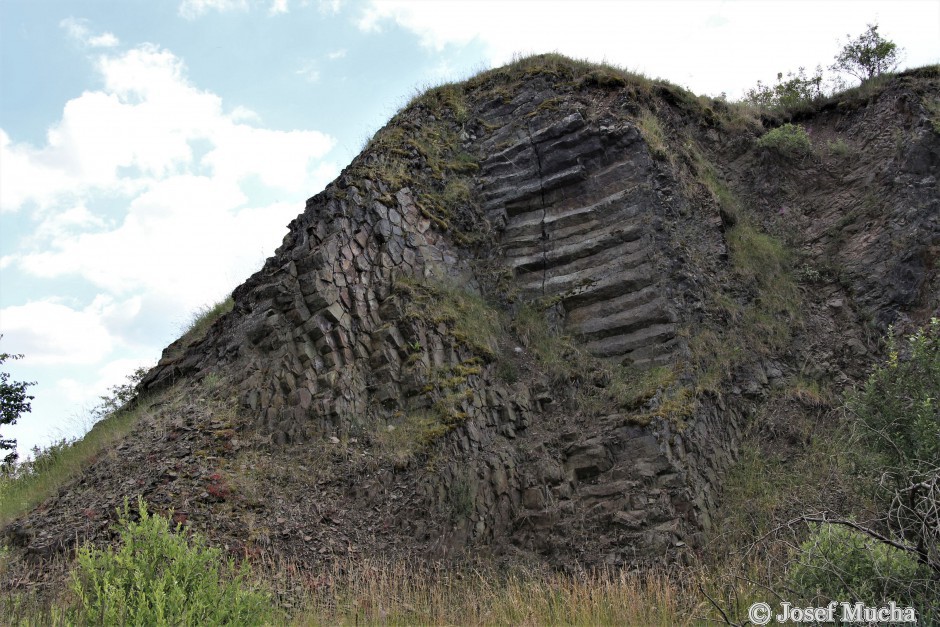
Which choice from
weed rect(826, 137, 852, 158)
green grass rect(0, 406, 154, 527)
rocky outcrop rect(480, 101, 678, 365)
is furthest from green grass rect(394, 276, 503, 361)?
weed rect(826, 137, 852, 158)

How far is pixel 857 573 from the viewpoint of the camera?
22.0 ft

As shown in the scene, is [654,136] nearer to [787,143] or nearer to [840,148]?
[787,143]

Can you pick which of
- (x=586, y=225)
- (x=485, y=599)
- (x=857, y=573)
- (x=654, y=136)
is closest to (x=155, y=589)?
(x=485, y=599)

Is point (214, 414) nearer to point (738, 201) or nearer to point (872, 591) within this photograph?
point (872, 591)

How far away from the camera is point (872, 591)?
6332mm

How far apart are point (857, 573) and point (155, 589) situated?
6764mm

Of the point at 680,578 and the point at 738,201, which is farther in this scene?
the point at 738,201

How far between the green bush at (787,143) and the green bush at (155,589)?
1657 centimetres

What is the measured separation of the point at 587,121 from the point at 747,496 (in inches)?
360

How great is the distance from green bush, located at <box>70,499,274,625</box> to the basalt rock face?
3.01 meters

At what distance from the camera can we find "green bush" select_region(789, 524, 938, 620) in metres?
6.02

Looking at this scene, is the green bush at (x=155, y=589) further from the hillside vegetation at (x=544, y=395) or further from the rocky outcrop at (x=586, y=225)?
the rocky outcrop at (x=586, y=225)

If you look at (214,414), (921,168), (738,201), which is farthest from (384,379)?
(921,168)

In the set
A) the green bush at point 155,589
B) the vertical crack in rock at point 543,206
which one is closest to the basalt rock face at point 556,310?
the vertical crack in rock at point 543,206
